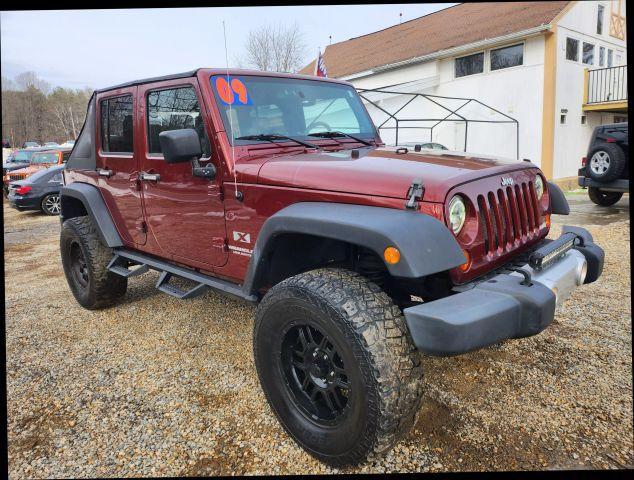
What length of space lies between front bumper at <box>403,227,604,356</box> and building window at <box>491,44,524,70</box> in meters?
14.5

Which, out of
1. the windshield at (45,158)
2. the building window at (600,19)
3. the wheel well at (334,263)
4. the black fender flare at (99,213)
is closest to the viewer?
the wheel well at (334,263)

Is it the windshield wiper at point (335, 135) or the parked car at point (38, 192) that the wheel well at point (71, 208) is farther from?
the parked car at point (38, 192)

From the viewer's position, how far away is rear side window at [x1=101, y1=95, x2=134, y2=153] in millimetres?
3749

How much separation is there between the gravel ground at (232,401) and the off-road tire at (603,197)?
6268mm

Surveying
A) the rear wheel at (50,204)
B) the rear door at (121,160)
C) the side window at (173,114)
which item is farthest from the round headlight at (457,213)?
the rear wheel at (50,204)

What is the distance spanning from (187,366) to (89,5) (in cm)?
230

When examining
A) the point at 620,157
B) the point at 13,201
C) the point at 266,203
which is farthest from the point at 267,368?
the point at 13,201

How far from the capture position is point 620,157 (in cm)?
855

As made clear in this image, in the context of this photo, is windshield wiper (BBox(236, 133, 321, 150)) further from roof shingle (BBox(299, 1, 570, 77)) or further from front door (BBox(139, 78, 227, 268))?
roof shingle (BBox(299, 1, 570, 77))

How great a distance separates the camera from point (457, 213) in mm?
2219

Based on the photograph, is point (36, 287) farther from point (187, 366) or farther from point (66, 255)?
point (187, 366)

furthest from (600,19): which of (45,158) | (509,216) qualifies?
(45,158)

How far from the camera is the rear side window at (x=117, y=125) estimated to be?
3749 millimetres

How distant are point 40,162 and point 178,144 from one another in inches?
576
